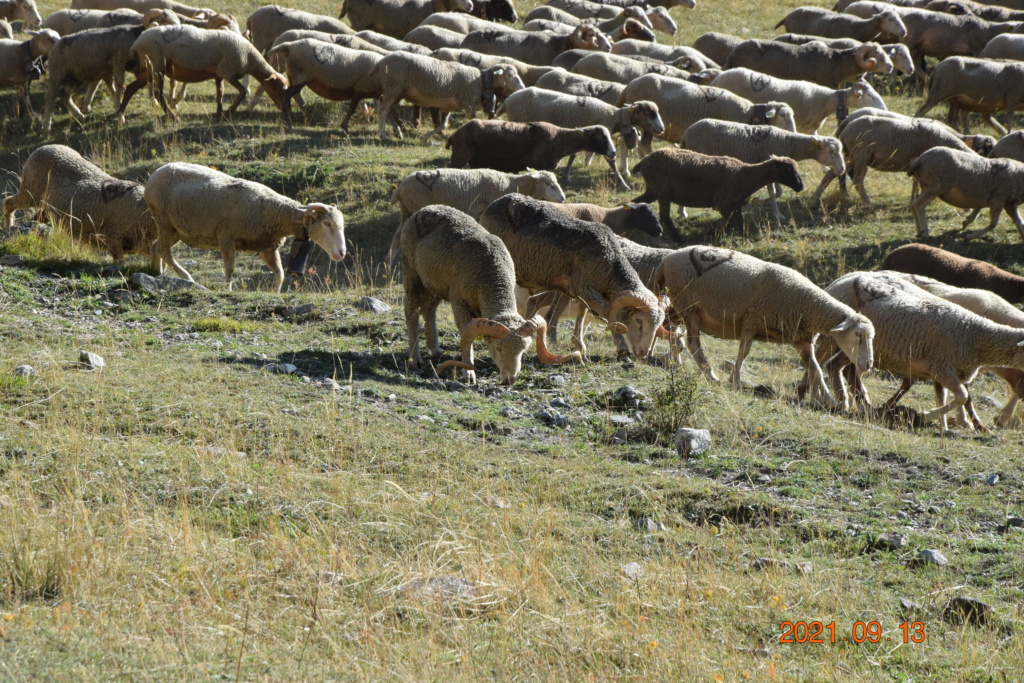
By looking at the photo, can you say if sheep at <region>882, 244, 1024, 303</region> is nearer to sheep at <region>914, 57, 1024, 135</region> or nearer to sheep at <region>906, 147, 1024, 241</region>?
sheep at <region>906, 147, 1024, 241</region>

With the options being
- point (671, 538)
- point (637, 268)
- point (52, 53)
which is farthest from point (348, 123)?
point (671, 538)

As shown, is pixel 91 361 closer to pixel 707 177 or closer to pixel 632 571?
pixel 632 571

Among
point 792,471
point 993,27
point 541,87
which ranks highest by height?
point 993,27

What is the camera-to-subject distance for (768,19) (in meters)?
35.3

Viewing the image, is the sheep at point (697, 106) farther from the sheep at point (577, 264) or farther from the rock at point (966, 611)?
the rock at point (966, 611)

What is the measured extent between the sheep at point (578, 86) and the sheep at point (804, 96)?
2739 millimetres

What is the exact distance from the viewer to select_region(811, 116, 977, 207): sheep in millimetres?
17859

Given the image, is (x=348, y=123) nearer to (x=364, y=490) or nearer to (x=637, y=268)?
(x=637, y=268)

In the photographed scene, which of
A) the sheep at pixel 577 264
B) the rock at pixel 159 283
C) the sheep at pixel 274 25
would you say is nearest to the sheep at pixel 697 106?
the sheep at pixel 274 25

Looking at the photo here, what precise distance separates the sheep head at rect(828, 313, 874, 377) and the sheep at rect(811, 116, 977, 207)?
8180 millimetres

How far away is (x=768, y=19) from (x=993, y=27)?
8351 mm

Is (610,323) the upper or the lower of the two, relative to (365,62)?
lower

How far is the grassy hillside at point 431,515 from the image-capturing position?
487 cm

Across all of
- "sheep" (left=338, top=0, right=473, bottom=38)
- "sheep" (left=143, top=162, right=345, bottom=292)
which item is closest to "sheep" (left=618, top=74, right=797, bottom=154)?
"sheep" (left=143, top=162, right=345, bottom=292)
